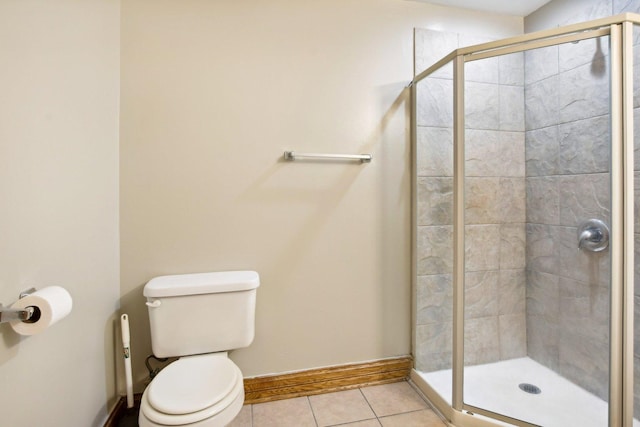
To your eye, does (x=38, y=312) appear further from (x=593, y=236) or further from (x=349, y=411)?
(x=593, y=236)

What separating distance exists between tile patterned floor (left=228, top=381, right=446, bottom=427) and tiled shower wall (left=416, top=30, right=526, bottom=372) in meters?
0.26

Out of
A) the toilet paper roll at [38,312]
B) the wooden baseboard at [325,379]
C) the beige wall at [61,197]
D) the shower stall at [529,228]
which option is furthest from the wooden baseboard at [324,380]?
the toilet paper roll at [38,312]

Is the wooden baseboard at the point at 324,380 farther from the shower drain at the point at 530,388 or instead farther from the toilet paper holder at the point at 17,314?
the toilet paper holder at the point at 17,314

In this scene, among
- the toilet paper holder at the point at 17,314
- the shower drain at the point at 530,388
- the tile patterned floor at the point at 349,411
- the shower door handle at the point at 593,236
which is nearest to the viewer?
the toilet paper holder at the point at 17,314

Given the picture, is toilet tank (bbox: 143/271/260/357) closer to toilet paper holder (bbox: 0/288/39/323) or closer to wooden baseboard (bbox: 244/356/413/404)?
wooden baseboard (bbox: 244/356/413/404)

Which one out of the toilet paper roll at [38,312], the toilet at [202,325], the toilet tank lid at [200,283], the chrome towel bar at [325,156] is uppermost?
the chrome towel bar at [325,156]

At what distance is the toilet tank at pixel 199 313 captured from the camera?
4.38ft

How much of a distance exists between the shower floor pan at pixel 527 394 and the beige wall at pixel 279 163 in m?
0.37

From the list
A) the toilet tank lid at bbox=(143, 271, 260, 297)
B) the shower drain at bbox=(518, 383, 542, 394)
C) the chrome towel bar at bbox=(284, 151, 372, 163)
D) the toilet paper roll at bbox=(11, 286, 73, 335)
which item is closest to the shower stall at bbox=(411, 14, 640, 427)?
the shower drain at bbox=(518, 383, 542, 394)

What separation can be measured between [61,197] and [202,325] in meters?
0.75

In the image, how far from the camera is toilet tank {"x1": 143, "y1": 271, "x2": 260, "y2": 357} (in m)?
1.33

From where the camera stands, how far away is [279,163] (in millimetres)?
1586

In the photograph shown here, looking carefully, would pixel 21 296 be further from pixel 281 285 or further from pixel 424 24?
pixel 424 24

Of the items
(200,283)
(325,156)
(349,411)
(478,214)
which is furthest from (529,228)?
(200,283)
